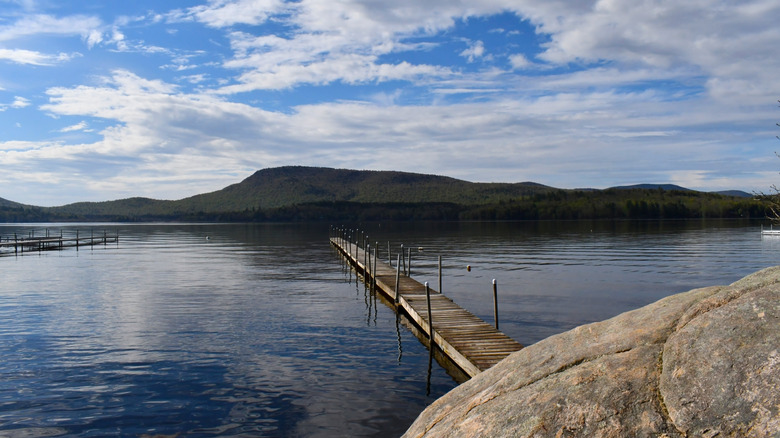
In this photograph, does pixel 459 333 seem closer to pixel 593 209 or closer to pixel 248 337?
pixel 248 337

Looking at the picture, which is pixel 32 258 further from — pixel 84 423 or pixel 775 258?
pixel 775 258

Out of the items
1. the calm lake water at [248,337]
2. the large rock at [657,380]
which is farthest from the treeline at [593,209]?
the large rock at [657,380]

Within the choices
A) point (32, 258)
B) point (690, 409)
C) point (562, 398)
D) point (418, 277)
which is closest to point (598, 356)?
point (562, 398)

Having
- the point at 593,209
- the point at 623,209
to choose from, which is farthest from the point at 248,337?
the point at 623,209

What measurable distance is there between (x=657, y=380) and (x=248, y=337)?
16153mm

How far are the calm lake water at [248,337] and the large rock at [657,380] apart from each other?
5614 mm

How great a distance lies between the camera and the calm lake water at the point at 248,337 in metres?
12.4

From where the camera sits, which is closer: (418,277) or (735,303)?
(735,303)

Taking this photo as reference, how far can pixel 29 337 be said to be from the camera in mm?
19688

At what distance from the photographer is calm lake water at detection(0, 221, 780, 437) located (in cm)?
1240

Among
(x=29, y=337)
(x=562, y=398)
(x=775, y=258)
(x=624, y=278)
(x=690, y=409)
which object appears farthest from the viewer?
(x=775, y=258)

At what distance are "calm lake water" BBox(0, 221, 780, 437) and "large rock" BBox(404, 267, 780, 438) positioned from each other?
5.61 m

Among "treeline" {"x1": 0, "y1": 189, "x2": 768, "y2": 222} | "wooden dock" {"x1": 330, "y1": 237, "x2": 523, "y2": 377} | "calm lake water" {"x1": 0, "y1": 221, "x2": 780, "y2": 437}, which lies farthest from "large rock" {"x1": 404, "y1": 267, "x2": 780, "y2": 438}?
"treeline" {"x1": 0, "y1": 189, "x2": 768, "y2": 222}

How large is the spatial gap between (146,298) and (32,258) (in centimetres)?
3418
